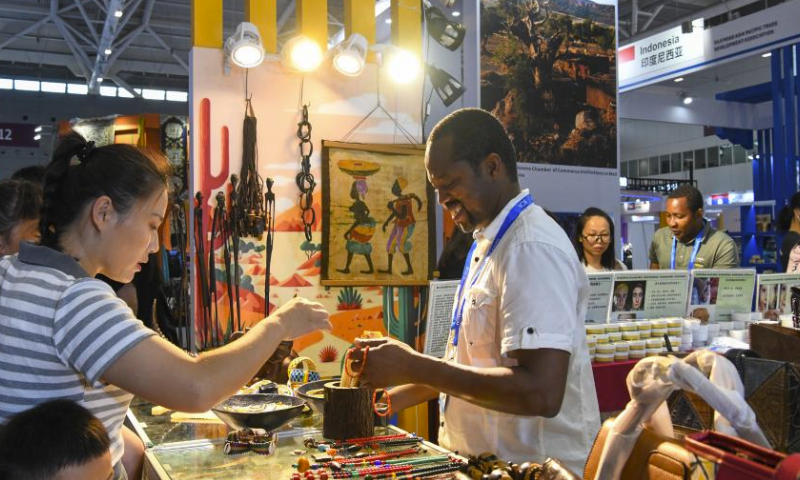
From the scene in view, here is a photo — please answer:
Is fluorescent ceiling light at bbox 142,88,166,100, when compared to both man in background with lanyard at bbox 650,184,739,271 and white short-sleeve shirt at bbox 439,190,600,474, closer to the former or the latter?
man in background with lanyard at bbox 650,184,739,271

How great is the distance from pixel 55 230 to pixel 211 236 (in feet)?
9.29

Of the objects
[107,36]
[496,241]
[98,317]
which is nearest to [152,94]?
[107,36]

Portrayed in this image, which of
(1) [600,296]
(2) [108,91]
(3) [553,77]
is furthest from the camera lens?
(2) [108,91]

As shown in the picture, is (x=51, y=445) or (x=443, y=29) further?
(x=443, y=29)

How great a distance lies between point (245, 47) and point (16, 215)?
1.90 metres

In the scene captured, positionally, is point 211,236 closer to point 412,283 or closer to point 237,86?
point 237,86

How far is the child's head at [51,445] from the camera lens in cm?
145

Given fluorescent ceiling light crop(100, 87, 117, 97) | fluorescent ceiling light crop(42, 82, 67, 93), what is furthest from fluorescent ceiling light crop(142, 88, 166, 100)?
fluorescent ceiling light crop(42, 82, 67, 93)

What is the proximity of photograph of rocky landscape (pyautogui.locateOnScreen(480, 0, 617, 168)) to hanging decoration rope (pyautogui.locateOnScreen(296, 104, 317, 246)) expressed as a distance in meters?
1.47

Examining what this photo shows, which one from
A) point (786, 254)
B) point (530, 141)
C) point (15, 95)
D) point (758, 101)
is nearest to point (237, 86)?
point (530, 141)

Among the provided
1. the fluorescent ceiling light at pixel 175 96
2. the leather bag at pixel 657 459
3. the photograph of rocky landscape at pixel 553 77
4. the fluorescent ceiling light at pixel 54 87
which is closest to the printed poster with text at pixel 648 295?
the photograph of rocky landscape at pixel 553 77

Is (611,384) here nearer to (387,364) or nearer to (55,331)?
(387,364)

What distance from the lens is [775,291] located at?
4672mm

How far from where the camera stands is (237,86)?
14.9 ft
